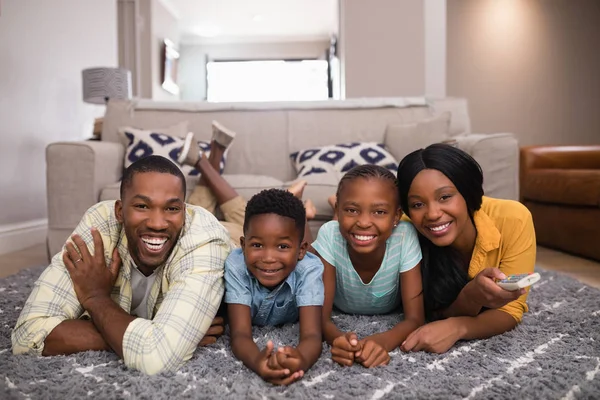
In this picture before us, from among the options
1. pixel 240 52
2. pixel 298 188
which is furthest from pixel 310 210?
pixel 240 52

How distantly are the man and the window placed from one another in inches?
332

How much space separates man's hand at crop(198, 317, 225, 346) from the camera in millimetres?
1296

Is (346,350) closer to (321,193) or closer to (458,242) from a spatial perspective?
(458,242)

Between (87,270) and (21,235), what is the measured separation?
96.6 inches

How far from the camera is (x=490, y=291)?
118 centimetres

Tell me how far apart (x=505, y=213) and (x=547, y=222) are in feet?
6.95

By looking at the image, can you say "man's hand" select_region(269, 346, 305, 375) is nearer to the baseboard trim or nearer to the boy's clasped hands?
the boy's clasped hands

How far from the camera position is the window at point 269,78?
957cm

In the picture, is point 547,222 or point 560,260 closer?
point 560,260

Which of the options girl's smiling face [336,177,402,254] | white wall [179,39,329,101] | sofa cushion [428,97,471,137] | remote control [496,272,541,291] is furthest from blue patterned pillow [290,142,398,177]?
white wall [179,39,329,101]

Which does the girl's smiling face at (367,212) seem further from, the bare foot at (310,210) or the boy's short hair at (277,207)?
A: the bare foot at (310,210)

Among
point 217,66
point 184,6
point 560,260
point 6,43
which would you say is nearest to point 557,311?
point 560,260

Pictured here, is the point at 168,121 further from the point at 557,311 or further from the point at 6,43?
the point at 557,311

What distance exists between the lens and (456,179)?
1315 mm
